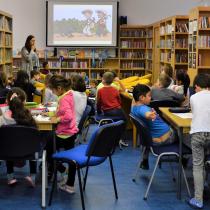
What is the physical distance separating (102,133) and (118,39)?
988 centimetres

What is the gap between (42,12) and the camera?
1316 centimetres

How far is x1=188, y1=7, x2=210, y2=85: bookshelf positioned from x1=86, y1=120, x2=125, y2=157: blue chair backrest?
4.60 meters

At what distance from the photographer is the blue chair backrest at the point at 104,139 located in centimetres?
368

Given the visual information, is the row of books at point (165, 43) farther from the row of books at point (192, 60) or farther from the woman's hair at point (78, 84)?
the woman's hair at point (78, 84)

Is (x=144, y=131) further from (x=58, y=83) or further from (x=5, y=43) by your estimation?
(x=5, y=43)

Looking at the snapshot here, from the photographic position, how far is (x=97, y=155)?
150 inches

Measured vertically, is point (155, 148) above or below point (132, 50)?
below

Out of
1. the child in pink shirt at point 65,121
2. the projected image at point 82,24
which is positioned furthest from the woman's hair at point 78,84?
the projected image at point 82,24

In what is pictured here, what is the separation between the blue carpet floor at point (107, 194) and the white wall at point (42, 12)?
8.45 meters

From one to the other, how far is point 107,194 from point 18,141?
1.19 meters

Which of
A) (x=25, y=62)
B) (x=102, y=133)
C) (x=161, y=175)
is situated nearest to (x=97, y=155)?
(x=102, y=133)

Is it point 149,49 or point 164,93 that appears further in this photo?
point 149,49

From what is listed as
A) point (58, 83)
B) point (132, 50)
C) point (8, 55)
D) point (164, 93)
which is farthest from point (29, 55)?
point (58, 83)

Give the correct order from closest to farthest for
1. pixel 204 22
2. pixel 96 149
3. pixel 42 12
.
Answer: pixel 96 149 < pixel 204 22 < pixel 42 12
